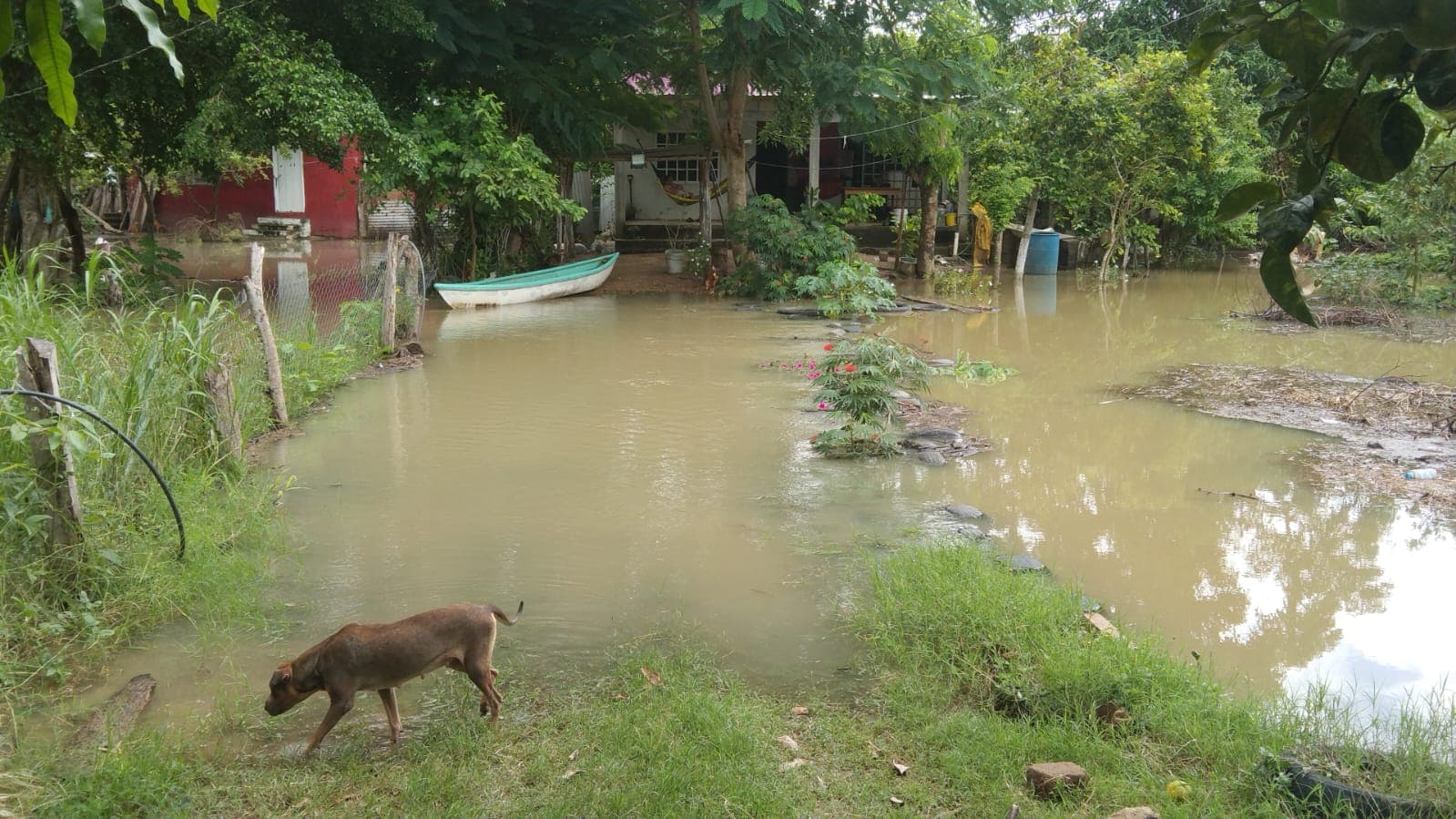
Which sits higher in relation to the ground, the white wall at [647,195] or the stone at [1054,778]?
the white wall at [647,195]

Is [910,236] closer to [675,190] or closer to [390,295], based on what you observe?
[675,190]

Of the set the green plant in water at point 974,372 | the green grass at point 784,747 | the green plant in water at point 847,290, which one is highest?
the green plant in water at point 847,290

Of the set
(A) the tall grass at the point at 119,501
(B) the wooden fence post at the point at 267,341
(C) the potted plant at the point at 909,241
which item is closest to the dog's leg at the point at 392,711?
(A) the tall grass at the point at 119,501

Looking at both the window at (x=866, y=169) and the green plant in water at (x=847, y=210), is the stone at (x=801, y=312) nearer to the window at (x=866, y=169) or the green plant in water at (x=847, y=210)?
the green plant in water at (x=847, y=210)

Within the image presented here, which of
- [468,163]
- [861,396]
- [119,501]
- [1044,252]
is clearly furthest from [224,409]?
[1044,252]

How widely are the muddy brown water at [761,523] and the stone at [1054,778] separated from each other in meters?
1.11

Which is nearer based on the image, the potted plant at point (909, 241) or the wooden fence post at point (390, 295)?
the wooden fence post at point (390, 295)

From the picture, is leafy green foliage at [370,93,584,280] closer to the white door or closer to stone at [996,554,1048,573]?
stone at [996,554,1048,573]

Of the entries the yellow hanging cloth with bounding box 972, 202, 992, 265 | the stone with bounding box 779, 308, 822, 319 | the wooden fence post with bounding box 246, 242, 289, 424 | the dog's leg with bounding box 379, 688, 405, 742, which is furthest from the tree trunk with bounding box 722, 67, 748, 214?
the dog's leg with bounding box 379, 688, 405, 742

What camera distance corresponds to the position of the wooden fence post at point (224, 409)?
20.2 feet

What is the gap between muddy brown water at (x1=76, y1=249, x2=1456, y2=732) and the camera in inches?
183

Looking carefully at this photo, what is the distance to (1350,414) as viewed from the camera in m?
8.88

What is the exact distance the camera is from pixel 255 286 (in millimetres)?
7879

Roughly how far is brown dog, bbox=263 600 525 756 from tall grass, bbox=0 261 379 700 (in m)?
1.16
